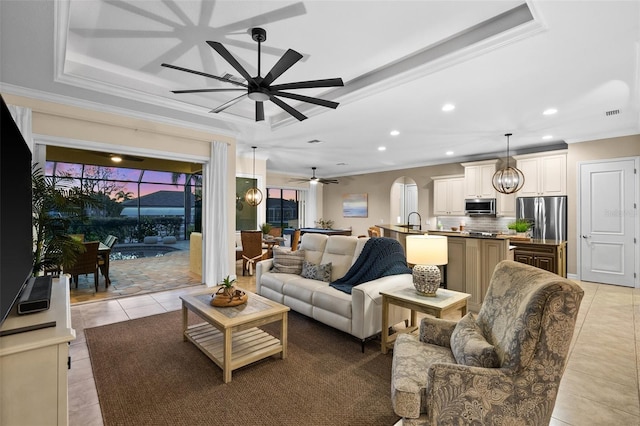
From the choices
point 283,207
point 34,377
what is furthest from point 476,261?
point 283,207

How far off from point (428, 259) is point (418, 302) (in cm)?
41

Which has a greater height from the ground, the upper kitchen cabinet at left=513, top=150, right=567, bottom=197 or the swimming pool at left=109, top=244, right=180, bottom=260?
the upper kitchen cabinet at left=513, top=150, right=567, bottom=197

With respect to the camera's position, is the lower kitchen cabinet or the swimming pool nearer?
the lower kitchen cabinet

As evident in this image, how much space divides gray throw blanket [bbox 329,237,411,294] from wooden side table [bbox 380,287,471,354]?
379 millimetres

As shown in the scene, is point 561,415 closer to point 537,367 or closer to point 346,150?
point 537,367

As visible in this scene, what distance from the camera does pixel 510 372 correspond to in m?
1.41

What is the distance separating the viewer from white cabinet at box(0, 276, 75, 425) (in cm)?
132

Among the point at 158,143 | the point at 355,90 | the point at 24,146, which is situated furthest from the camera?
the point at 158,143

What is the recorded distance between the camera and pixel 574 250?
5879mm

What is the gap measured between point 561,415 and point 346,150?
5813mm

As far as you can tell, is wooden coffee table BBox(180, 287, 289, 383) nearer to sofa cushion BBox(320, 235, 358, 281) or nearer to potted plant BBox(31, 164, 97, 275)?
sofa cushion BBox(320, 235, 358, 281)

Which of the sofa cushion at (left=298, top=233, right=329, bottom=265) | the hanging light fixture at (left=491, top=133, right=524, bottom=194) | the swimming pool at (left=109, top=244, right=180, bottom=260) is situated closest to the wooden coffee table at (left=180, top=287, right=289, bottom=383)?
the sofa cushion at (left=298, top=233, right=329, bottom=265)

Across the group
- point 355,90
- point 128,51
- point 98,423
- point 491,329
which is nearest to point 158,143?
point 128,51

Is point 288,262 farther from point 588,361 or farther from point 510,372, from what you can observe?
point 588,361
